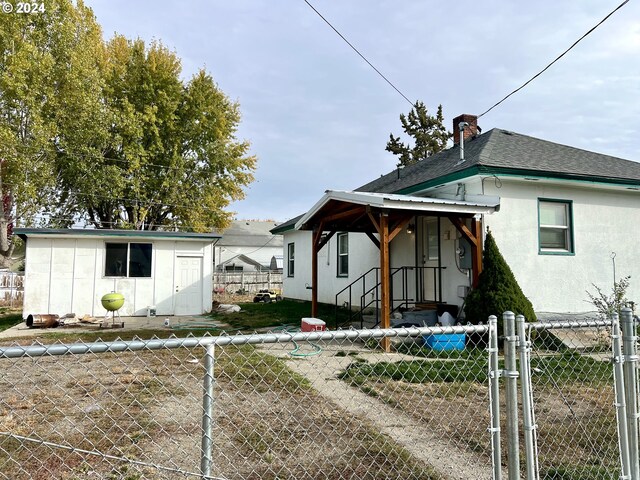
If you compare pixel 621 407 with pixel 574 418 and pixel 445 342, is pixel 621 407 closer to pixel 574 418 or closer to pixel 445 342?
pixel 574 418

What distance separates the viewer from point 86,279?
1390 centimetres

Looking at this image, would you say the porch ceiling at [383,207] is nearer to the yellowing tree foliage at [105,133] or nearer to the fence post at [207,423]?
the fence post at [207,423]

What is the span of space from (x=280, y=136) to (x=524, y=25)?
45.4ft

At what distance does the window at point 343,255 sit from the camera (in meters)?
14.3

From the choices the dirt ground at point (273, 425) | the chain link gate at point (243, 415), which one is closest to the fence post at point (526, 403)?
the chain link gate at point (243, 415)

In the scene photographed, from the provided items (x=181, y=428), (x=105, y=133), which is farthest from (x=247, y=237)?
(x=181, y=428)

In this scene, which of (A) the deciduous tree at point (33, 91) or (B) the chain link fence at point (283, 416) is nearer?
(B) the chain link fence at point (283, 416)

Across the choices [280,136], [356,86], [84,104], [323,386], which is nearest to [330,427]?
[323,386]

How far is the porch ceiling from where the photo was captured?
770cm

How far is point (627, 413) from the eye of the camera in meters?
2.68

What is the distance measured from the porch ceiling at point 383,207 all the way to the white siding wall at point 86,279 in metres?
6.53

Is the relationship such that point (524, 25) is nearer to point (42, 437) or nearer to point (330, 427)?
point (330, 427)

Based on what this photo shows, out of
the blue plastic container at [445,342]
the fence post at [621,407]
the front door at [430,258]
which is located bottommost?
the blue plastic container at [445,342]

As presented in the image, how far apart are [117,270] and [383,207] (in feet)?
33.6
